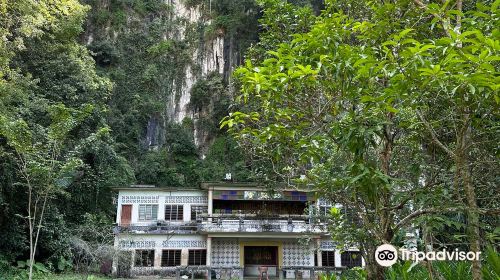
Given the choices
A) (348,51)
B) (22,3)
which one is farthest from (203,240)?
(348,51)

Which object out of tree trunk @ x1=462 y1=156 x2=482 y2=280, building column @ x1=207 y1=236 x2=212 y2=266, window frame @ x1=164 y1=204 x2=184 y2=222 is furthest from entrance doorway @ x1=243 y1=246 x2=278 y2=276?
tree trunk @ x1=462 y1=156 x2=482 y2=280

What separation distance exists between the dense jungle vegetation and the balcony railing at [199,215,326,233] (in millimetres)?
1750

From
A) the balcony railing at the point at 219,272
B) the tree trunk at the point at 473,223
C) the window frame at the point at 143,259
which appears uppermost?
the tree trunk at the point at 473,223

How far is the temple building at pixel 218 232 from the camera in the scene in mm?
15125

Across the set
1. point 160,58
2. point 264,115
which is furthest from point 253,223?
point 160,58

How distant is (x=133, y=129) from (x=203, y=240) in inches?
368

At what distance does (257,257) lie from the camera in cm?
1631

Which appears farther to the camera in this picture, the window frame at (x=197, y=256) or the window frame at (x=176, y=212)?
the window frame at (x=176, y=212)

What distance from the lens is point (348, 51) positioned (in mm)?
3160

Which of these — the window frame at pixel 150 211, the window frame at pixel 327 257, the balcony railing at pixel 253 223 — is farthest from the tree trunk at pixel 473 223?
the window frame at pixel 150 211

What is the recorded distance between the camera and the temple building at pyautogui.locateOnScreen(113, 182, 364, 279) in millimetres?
15125

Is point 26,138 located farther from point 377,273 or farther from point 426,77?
point 426,77

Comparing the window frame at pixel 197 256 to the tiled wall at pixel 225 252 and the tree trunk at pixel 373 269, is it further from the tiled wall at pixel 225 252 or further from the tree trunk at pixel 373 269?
the tree trunk at pixel 373 269

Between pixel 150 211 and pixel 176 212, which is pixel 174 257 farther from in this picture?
pixel 150 211
